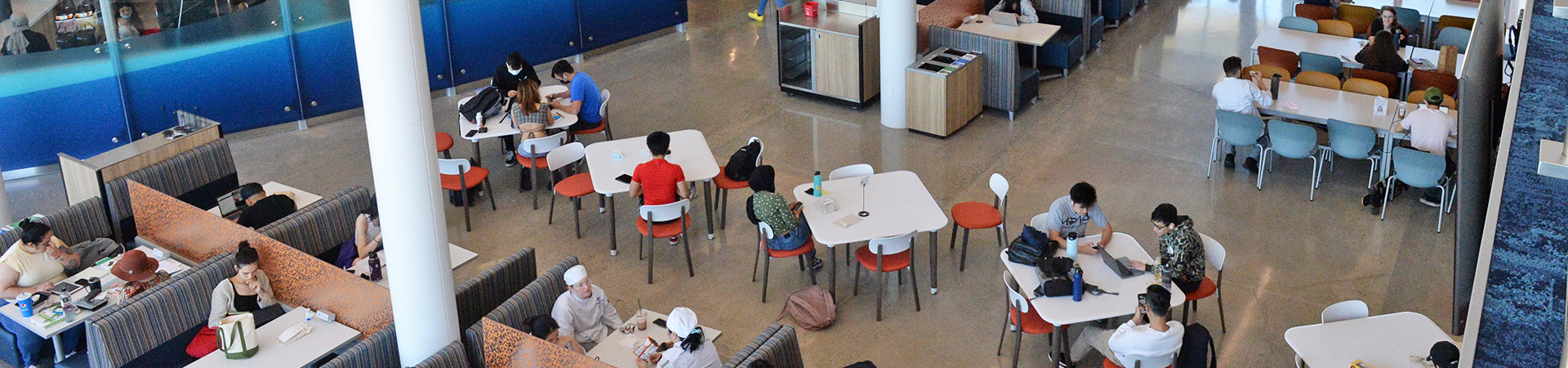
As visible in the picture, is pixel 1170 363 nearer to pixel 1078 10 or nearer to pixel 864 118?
pixel 864 118

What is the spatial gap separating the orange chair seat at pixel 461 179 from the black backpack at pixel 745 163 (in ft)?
6.38

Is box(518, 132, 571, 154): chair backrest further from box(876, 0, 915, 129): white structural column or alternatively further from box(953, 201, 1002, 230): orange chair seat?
box(953, 201, 1002, 230): orange chair seat

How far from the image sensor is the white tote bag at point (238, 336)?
22.6 feet

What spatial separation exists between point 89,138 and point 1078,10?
9531 millimetres

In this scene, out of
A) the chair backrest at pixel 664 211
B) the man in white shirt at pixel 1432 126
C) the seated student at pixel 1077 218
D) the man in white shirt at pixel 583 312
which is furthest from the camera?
the man in white shirt at pixel 1432 126

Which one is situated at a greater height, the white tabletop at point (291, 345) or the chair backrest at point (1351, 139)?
the chair backrest at point (1351, 139)

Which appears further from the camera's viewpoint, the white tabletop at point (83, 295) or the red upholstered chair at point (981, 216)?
the red upholstered chair at point (981, 216)

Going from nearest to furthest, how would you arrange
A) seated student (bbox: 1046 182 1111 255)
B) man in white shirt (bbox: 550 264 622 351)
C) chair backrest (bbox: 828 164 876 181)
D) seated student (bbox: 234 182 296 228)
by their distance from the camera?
man in white shirt (bbox: 550 264 622 351)
seated student (bbox: 1046 182 1111 255)
seated student (bbox: 234 182 296 228)
chair backrest (bbox: 828 164 876 181)

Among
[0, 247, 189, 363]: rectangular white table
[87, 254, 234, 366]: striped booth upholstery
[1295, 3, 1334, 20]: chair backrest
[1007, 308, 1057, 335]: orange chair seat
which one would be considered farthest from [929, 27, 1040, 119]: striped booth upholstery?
[0, 247, 189, 363]: rectangular white table

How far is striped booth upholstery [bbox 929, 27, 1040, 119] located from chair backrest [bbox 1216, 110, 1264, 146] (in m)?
2.15

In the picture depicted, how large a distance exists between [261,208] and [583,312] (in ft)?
9.16

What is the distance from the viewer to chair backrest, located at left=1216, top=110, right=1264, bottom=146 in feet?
32.4

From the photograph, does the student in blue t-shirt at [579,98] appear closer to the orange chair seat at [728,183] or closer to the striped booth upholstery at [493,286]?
the orange chair seat at [728,183]

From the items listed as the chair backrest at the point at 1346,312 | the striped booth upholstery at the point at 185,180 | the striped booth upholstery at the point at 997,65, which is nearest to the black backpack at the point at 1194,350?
the chair backrest at the point at 1346,312
